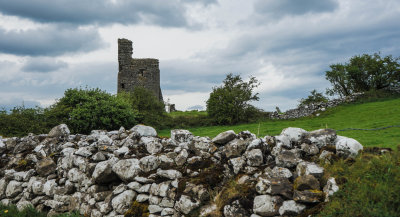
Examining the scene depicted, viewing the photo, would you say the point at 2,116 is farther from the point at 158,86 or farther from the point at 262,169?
the point at 158,86

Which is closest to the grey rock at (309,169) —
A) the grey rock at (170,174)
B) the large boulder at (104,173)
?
the grey rock at (170,174)

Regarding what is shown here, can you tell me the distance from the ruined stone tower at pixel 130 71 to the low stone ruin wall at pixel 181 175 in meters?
24.6

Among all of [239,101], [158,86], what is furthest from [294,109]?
[158,86]

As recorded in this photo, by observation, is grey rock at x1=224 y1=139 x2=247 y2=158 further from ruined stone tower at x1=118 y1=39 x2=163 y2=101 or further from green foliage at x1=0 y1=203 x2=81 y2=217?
ruined stone tower at x1=118 y1=39 x2=163 y2=101

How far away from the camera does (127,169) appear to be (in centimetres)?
633

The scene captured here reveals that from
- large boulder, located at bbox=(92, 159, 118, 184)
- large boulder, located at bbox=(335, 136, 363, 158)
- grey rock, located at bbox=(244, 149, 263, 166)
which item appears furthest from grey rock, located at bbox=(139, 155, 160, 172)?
large boulder, located at bbox=(335, 136, 363, 158)

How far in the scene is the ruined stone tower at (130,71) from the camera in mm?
32719

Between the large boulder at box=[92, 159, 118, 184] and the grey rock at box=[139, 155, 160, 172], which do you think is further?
the large boulder at box=[92, 159, 118, 184]

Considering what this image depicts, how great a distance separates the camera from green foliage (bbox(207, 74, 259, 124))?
21984mm

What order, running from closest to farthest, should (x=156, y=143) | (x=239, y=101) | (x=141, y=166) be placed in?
(x=141, y=166)
(x=156, y=143)
(x=239, y=101)

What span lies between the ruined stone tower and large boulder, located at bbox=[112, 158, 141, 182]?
1060 inches

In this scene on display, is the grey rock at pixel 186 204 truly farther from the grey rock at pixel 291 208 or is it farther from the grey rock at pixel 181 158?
the grey rock at pixel 291 208

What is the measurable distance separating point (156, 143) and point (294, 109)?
20.0 metres

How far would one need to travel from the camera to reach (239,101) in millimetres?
22406
